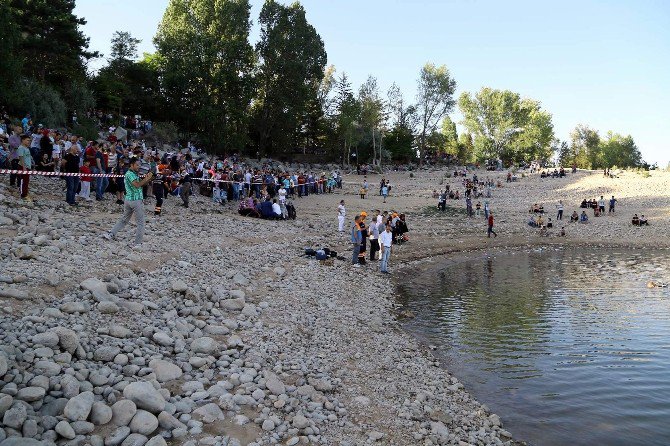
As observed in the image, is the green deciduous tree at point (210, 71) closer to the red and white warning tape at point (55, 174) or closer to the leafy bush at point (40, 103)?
the leafy bush at point (40, 103)

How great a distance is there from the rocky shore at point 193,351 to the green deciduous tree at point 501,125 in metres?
74.7

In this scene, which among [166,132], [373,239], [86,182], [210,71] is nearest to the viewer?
[86,182]

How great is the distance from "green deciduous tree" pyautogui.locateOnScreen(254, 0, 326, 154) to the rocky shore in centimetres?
4002

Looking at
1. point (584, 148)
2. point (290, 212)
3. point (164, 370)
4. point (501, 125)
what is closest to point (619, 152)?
point (584, 148)

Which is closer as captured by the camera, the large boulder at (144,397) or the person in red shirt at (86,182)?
the large boulder at (144,397)

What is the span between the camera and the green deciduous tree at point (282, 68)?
54438 mm

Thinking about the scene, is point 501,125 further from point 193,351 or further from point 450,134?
point 193,351

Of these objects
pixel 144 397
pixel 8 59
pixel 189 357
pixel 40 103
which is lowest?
pixel 189 357

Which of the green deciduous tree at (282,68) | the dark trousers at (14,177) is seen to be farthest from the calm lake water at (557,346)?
the green deciduous tree at (282,68)

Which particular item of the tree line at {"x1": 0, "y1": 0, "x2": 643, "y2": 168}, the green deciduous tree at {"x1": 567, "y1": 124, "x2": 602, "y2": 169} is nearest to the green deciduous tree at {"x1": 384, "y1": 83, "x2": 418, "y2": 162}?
the tree line at {"x1": 0, "y1": 0, "x2": 643, "y2": 168}

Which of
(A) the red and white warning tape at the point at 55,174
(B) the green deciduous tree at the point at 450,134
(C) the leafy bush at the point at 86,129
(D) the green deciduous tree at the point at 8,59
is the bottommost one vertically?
(A) the red and white warning tape at the point at 55,174

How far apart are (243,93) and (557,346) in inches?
1679

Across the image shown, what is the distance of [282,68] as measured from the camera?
54.3m

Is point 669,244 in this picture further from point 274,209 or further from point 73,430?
point 73,430
